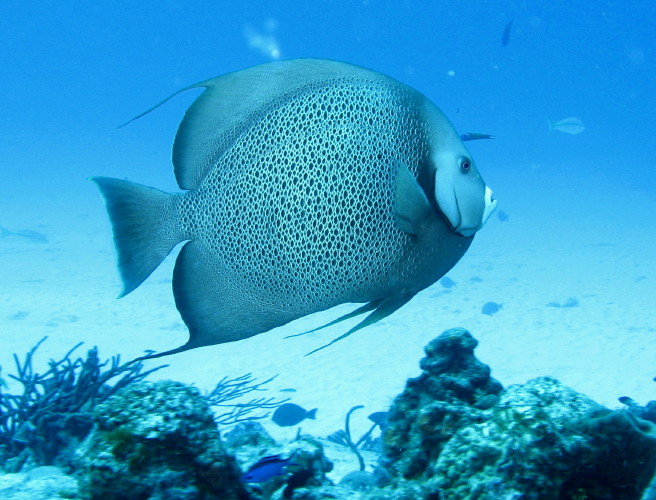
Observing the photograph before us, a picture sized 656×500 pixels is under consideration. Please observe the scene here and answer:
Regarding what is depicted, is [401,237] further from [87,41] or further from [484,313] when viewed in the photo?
→ [87,41]

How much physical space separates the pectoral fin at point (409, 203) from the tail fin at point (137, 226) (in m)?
0.66

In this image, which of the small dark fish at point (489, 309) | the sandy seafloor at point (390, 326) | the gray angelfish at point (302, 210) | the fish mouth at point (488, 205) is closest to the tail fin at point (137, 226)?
the gray angelfish at point (302, 210)

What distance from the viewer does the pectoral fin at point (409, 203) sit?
53.8 inches

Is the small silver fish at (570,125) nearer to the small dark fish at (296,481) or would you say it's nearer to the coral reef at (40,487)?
the small dark fish at (296,481)

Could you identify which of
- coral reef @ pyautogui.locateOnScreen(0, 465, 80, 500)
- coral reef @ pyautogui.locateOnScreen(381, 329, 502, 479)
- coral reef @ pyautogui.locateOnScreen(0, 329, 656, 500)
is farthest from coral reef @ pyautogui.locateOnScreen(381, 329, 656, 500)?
coral reef @ pyautogui.locateOnScreen(0, 465, 80, 500)

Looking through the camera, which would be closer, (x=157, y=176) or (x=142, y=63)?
(x=157, y=176)

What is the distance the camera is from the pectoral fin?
1.37 meters

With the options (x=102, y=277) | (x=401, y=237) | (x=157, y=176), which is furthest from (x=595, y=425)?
(x=157, y=176)

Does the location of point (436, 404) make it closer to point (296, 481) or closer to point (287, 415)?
point (296, 481)

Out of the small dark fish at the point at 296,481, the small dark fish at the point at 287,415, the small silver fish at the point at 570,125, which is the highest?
the small silver fish at the point at 570,125

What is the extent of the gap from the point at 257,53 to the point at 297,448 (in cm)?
10378

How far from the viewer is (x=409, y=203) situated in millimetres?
1381

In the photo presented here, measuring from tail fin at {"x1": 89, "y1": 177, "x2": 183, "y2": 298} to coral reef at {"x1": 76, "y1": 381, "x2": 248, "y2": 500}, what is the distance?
13.0 inches

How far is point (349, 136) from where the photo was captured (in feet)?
4.86
